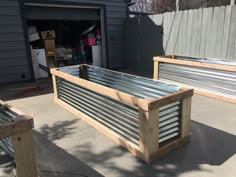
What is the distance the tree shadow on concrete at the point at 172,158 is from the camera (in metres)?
2.21

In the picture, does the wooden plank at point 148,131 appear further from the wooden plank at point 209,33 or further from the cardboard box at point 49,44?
the cardboard box at point 49,44

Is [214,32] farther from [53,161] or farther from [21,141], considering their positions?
[21,141]

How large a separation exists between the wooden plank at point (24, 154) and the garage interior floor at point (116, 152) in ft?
1.08

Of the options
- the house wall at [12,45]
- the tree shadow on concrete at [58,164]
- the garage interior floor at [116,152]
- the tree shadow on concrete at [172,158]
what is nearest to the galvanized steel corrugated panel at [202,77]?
the garage interior floor at [116,152]

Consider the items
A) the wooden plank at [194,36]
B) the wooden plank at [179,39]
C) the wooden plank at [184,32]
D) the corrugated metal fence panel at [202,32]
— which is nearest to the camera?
the corrugated metal fence panel at [202,32]

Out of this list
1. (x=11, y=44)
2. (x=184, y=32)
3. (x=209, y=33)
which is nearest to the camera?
(x=209, y=33)

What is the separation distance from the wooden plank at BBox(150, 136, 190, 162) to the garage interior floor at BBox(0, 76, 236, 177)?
44 mm

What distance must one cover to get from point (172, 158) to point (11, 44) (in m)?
4.88

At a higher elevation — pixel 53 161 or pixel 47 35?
pixel 47 35

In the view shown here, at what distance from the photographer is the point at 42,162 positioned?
7.88 ft

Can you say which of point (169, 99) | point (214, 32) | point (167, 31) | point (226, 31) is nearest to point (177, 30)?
point (167, 31)

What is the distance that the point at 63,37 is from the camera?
31.4ft

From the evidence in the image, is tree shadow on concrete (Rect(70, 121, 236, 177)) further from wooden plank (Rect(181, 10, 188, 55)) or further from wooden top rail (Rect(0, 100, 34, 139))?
wooden plank (Rect(181, 10, 188, 55))

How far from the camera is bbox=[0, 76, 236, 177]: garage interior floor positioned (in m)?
2.20
